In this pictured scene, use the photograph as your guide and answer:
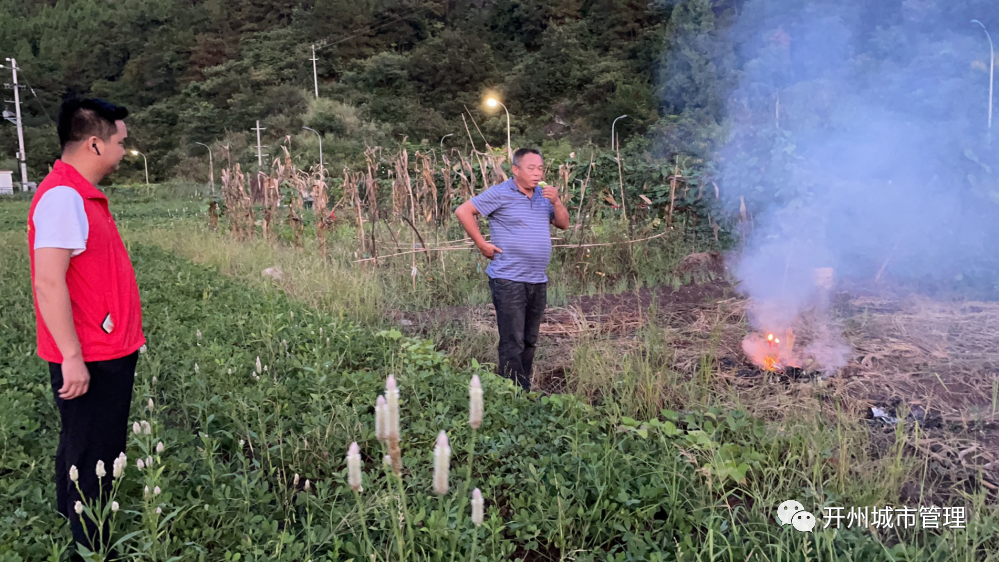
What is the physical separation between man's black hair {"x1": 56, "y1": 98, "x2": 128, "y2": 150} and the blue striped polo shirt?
7.87ft

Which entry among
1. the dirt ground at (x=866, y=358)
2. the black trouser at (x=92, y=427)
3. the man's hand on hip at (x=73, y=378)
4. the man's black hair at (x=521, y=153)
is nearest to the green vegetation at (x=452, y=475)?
the black trouser at (x=92, y=427)

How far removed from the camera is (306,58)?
186ft

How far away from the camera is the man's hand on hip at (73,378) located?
2068mm

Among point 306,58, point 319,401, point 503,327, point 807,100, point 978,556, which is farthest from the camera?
point 306,58

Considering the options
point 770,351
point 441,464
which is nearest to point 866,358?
point 770,351

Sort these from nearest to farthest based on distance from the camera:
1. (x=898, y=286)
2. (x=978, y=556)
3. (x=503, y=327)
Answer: (x=978, y=556) < (x=503, y=327) < (x=898, y=286)

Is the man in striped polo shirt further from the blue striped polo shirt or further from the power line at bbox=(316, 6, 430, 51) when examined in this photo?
the power line at bbox=(316, 6, 430, 51)

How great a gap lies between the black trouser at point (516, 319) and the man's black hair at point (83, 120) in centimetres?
252

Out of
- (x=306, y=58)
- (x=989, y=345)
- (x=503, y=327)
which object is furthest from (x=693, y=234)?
(x=306, y=58)

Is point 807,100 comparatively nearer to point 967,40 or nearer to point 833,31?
point 833,31

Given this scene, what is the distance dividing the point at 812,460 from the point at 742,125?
20.0ft

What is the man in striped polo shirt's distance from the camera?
4.24 m

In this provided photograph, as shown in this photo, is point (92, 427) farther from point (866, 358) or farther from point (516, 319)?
point (866, 358)

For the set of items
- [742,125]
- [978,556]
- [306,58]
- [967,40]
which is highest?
[306,58]
